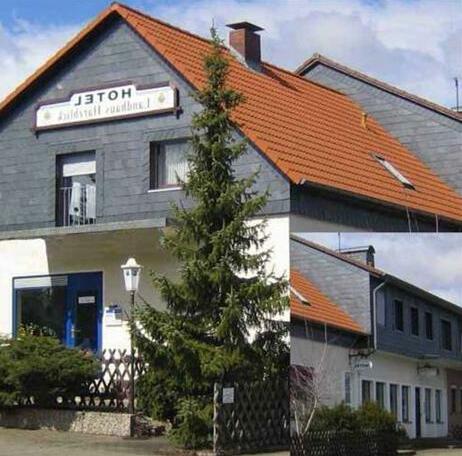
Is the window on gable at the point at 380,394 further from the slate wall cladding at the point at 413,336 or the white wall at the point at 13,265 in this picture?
the white wall at the point at 13,265

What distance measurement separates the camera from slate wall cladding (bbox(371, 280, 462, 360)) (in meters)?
8.73

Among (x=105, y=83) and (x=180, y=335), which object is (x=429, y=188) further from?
(x=180, y=335)

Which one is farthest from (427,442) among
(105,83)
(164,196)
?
(105,83)

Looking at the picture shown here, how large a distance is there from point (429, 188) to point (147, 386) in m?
12.2

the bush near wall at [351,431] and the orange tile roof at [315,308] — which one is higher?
the orange tile roof at [315,308]

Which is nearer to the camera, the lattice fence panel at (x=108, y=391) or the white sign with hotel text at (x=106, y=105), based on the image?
the lattice fence panel at (x=108, y=391)

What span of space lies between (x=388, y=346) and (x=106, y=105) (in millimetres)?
16238

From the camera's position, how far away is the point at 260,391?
1528cm

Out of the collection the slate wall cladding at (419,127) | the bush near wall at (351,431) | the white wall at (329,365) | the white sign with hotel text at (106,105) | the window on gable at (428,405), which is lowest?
the bush near wall at (351,431)

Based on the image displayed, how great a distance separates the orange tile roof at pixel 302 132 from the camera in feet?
73.5

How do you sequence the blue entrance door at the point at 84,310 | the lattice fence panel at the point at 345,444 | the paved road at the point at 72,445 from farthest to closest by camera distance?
the blue entrance door at the point at 84,310
the paved road at the point at 72,445
the lattice fence panel at the point at 345,444

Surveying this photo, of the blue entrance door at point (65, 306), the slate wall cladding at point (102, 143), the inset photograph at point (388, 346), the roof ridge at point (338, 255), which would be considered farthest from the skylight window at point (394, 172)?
the inset photograph at point (388, 346)

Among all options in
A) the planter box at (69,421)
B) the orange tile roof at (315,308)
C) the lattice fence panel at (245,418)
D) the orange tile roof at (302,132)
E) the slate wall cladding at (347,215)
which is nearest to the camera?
the orange tile roof at (315,308)

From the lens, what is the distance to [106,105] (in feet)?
78.9
